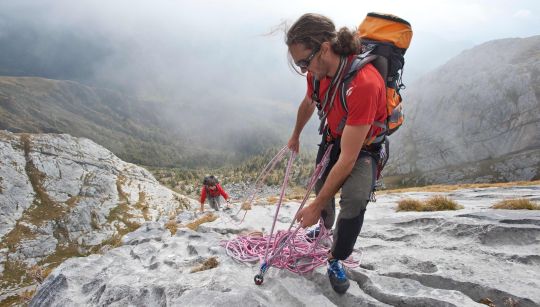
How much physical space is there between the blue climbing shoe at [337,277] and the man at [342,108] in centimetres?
32

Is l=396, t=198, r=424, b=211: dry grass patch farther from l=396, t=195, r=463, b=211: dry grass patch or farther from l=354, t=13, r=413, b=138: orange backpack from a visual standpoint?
l=354, t=13, r=413, b=138: orange backpack

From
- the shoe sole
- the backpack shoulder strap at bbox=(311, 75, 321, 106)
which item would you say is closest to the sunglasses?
the backpack shoulder strap at bbox=(311, 75, 321, 106)

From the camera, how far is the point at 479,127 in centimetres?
16975

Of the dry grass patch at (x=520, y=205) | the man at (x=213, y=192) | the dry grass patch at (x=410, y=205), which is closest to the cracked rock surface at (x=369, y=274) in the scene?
the dry grass patch at (x=520, y=205)

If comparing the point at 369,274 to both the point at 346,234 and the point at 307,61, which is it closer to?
the point at 346,234

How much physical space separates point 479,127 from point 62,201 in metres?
188

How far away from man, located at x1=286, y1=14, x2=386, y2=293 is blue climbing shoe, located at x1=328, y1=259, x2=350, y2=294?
1.04 ft

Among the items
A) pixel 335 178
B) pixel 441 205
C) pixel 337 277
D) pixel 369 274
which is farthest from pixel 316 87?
pixel 441 205

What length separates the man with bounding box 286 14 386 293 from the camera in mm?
4922

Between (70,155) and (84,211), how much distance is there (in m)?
34.2

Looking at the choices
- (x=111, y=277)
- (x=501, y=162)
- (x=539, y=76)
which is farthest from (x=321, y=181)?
(x=539, y=76)

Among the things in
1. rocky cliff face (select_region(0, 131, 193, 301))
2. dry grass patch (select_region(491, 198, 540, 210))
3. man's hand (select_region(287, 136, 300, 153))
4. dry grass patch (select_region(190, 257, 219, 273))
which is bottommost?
rocky cliff face (select_region(0, 131, 193, 301))

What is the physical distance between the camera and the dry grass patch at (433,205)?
13.1 metres

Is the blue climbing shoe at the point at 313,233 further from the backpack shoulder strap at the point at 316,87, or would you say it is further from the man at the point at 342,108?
the backpack shoulder strap at the point at 316,87
